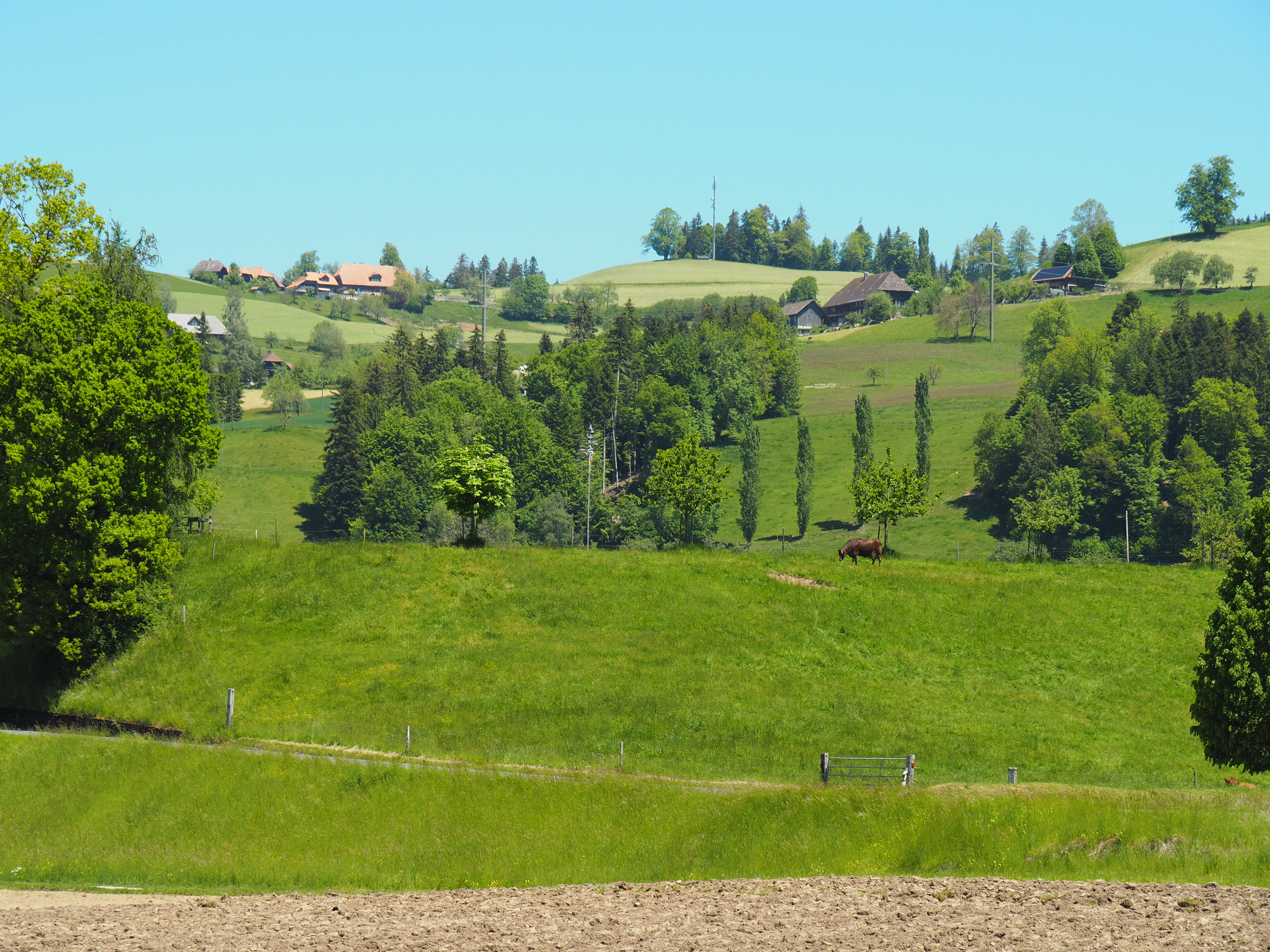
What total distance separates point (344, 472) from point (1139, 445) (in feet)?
350

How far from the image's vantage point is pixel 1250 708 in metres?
31.7

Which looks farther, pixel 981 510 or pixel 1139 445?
pixel 1139 445

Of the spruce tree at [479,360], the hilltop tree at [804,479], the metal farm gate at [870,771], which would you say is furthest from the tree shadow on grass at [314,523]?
the metal farm gate at [870,771]

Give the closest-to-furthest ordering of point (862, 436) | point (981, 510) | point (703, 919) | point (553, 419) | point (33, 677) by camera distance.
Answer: point (703, 919) → point (33, 677) → point (981, 510) → point (862, 436) → point (553, 419)

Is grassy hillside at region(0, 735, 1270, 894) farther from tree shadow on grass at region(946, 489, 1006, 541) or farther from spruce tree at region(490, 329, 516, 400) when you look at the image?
spruce tree at region(490, 329, 516, 400)

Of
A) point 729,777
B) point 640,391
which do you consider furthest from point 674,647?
point 640,391

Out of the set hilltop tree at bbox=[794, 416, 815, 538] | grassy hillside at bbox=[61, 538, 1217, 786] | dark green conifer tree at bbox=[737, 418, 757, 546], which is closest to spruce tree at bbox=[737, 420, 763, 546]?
dark green conifer tree at bbox=[737, 418, 757, 546]

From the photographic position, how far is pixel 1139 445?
146m

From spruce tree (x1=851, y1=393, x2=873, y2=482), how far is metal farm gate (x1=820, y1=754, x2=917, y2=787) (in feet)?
367

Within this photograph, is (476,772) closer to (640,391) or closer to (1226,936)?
(1226,936)

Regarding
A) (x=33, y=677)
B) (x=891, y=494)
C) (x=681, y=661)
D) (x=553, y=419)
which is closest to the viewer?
(x=681, y=661)

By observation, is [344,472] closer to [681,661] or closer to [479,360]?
[479,360]

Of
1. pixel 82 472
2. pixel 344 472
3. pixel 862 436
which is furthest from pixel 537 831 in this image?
pixel 862 436

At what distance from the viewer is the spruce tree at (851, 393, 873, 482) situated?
148500 mm
